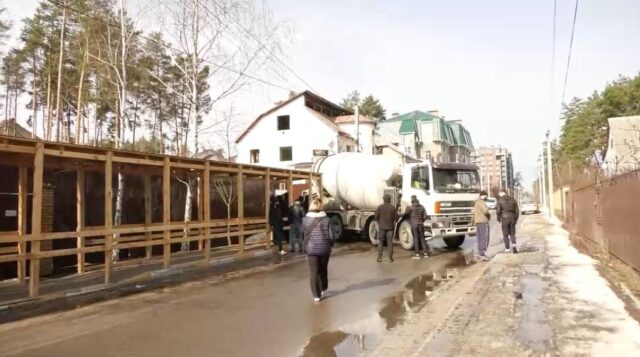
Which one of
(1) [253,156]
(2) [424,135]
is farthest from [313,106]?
(2) [424,135]

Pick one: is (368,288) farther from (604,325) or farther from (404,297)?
(604,325)

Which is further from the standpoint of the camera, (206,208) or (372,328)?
(206,208)

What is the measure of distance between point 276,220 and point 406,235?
419 cm

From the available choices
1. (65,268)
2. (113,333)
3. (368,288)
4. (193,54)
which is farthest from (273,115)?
(113,333)

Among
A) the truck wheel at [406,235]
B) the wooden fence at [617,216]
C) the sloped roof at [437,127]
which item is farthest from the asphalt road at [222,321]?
the sloped roof at [437,127]

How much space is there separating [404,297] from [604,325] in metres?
3.36

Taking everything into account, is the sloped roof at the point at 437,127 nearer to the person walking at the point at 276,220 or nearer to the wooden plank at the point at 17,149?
the person walking at the point at 276,220

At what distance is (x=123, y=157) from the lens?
11.7 meters

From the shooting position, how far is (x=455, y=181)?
56.4 feet

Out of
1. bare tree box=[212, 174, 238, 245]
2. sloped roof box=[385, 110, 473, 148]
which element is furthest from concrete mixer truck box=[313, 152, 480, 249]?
sloped roof box=[385, 110, 473, 148]

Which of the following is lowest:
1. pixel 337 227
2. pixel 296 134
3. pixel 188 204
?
pixel 337 227

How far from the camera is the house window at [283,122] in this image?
152 ft

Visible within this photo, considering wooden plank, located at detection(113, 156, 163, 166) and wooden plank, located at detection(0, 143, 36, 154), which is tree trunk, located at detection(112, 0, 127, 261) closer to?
wooden plank, located at detection(113, 156, 163, 166)

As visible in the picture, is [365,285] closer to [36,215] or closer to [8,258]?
[36,215]
